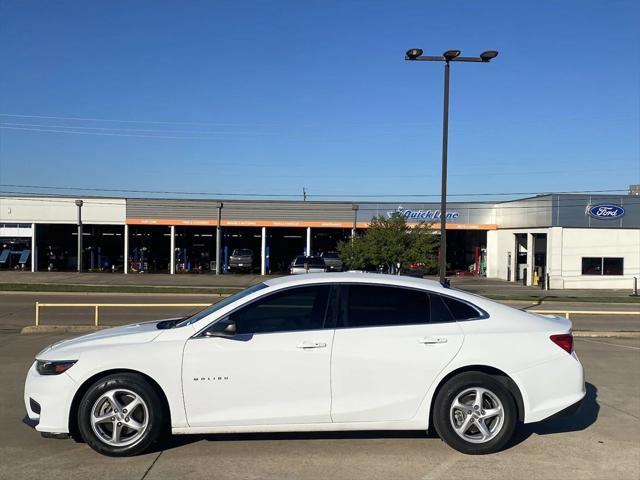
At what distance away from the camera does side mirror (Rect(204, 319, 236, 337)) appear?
471 centimetres

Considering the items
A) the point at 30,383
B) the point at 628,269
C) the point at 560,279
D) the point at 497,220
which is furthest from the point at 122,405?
the point at 497,220

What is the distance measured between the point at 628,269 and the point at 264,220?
25.4m

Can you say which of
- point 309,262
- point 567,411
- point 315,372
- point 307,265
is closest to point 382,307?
point 315,372

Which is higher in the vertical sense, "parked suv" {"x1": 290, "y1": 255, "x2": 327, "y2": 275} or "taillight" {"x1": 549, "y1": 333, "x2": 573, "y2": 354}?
"taillight" {"x1": 549, "y1": 333, "x2": 573, "y2": 354}

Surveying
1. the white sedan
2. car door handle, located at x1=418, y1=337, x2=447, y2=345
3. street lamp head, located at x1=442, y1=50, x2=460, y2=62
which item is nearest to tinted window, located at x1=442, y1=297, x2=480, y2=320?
the white sedan

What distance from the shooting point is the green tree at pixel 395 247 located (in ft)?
86.2

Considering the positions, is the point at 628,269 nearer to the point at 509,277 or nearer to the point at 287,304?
the point at 509,277

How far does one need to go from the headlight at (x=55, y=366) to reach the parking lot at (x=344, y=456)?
0.68m

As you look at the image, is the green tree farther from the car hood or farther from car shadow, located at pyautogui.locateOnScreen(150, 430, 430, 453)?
the car hood

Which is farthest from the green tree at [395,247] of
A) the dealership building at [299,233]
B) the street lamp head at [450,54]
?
the dealership building at [299,233]

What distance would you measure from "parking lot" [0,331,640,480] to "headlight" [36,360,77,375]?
68 cm

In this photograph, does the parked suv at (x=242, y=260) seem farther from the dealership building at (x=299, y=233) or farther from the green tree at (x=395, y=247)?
the green tree at (x=395, y=247)

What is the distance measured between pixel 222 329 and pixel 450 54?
1413 centimetres

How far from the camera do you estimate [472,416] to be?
15.9 feet
